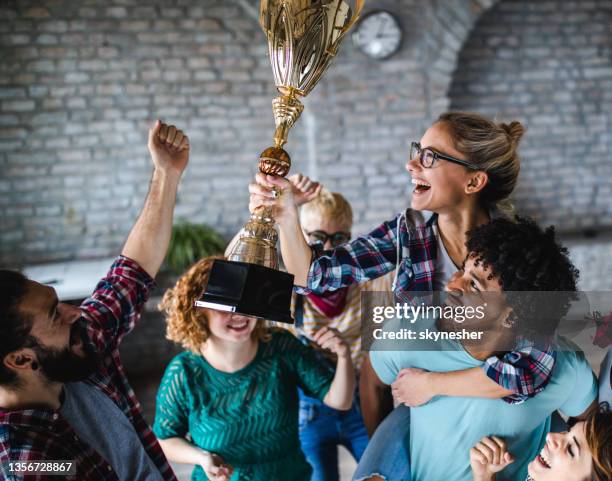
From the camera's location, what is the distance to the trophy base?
104 cm

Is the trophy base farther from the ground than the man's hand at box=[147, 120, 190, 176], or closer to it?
closer to it

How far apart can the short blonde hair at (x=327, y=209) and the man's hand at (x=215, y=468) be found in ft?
3.14

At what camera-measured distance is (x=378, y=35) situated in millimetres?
4523

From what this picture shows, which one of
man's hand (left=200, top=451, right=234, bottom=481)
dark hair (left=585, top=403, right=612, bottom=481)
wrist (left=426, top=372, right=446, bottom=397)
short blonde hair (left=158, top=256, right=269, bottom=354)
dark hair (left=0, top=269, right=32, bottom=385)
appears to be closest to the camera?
dark hair (left=585, top=403, right=612, bottom=481)

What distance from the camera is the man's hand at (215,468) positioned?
1634 millimetres

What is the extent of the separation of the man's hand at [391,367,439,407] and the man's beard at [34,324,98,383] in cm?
67

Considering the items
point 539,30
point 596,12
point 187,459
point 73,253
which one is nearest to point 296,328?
point 187,459

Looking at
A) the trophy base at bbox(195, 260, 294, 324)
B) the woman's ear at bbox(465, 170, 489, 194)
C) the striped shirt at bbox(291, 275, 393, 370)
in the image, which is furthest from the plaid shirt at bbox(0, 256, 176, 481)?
the woman's ear at bbox(465, 170, 489, 194)

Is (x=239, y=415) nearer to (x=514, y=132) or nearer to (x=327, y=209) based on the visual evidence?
(x=327, y=209)

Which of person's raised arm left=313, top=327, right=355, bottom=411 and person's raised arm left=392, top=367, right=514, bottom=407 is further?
person's raised arm left=313, top=327, right=355, bottom=411

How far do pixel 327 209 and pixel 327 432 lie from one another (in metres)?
0.79

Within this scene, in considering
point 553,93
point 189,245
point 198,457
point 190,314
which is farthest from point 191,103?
point 198,457

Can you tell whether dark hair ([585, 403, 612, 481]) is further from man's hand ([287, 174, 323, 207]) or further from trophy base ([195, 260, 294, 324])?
man's hand ([287, 174, 323, 207])

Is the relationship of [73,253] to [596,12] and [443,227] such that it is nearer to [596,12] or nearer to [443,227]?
[443,227]
